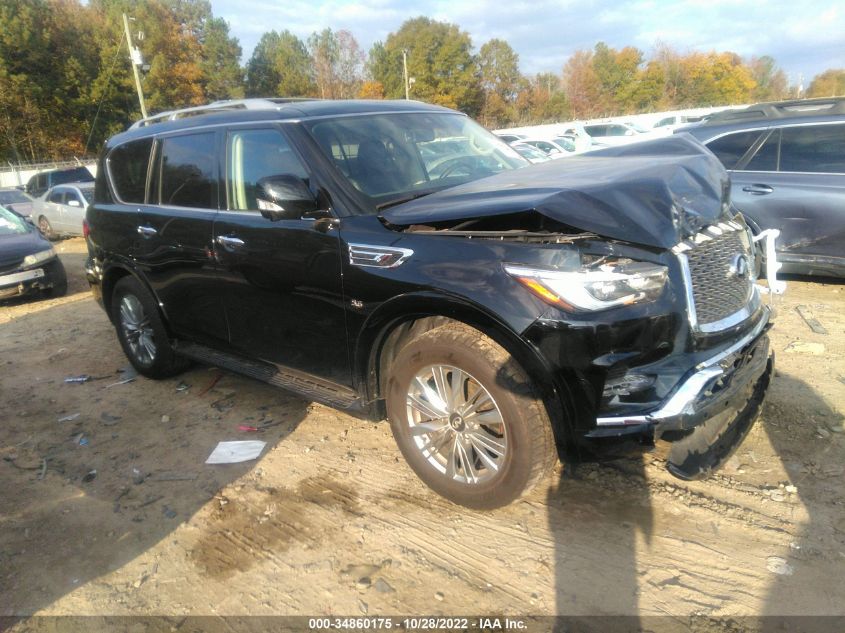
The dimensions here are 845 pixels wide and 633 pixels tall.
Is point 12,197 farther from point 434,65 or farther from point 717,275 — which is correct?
point 434,65

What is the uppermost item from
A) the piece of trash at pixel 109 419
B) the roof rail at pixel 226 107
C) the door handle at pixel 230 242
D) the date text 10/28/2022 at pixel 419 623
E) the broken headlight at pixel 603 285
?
the roof rail at pixel 226 107

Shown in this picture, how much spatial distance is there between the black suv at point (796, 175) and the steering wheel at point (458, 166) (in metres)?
3.26

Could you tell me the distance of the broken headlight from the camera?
2.44m

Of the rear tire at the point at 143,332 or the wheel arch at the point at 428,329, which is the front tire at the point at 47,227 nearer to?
the rear tire at the point at 143,332

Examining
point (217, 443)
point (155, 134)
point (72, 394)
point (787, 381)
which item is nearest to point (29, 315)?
point (72, 394)

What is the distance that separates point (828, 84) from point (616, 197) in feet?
344

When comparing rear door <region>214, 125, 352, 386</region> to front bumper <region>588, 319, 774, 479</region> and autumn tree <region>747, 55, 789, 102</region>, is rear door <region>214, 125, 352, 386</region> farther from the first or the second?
autumn tree <region>747, 55, 789, 102</region>

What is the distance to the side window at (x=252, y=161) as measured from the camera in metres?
3.49

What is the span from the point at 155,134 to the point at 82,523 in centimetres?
282

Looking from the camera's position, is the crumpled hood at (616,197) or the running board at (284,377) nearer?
the crumpled hood at (616,197)

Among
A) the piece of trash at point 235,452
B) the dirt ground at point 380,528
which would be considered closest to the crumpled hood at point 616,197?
the dirt ground at point 380,528

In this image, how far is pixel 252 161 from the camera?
3.71 metres

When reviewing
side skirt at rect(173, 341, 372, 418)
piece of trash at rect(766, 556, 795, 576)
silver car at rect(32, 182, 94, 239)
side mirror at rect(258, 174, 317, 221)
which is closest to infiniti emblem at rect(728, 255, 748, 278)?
piece of trash at rect(766, 556, 795, 576)

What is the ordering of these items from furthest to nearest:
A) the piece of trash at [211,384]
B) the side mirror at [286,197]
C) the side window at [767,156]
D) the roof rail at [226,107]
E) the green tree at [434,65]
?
the green tree at [434,65]
the side window at [767,156]
the piece of trash at [211,384]
the roof rail at [226,107]
the side mirror at [286,197]
